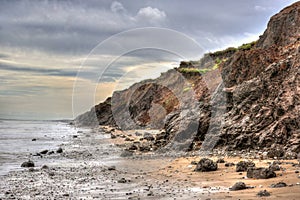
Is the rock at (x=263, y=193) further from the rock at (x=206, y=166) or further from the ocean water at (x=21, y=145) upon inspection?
the ocean water at (x=21, y=145)

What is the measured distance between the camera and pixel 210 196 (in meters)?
12.3

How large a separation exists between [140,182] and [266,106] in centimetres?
1123

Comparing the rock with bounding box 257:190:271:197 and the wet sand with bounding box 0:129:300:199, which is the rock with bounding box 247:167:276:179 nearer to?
the wet sand with bounding box 0:129:300:199

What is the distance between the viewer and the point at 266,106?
77.5 ft

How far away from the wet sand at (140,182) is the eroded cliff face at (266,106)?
2194mm

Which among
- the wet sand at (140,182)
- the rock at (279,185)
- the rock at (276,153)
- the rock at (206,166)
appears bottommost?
the wet sand at (140,182)

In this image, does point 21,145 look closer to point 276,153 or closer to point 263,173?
point 276,153

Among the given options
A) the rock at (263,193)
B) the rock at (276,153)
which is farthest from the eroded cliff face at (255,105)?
the rock at (263,193)

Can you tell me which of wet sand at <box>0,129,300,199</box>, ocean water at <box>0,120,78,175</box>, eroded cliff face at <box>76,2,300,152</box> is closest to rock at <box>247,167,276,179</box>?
wet sand at <box>0,129,300,199</box>

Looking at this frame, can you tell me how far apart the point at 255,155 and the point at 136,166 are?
6.62 m

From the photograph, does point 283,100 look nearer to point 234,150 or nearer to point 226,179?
point 234,150

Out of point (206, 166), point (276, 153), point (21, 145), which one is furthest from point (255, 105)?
point (21, 145)

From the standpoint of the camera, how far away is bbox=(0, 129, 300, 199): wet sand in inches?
505

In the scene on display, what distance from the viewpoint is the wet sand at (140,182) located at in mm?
12820
